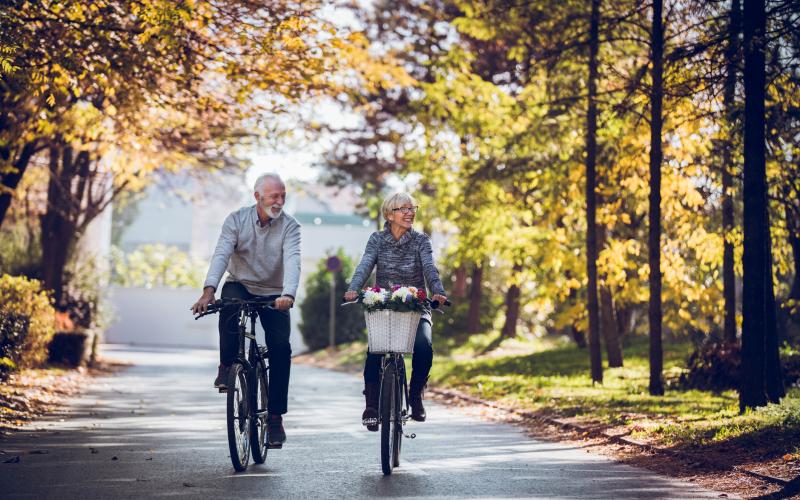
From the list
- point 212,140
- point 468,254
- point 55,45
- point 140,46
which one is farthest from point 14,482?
point 468,254

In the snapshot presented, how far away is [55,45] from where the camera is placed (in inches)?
458

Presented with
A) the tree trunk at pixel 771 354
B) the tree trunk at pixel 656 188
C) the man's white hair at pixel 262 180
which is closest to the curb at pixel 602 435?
the tree trunk at pixel 656 188

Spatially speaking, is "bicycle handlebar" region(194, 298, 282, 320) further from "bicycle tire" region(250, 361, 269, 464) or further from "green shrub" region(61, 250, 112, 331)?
"green shrub" region(61, 250, 112, 331)

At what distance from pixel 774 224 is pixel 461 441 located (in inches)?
283

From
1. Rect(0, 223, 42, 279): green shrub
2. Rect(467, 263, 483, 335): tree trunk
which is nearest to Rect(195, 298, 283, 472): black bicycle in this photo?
Rect(0, 223, 42, 279): green shrub

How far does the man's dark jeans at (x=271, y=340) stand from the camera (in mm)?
8242

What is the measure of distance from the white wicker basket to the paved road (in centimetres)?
97

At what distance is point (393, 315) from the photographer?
817 cm

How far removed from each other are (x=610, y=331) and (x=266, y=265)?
47.5 ft

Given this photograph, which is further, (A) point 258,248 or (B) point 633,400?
(B) point 633,400

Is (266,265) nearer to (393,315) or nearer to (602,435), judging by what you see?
(393,315)

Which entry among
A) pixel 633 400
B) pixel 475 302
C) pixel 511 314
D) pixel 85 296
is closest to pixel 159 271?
pixel 475 302

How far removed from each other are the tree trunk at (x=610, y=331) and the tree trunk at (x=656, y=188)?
6.36 metres

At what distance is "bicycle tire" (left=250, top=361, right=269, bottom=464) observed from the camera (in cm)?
836
